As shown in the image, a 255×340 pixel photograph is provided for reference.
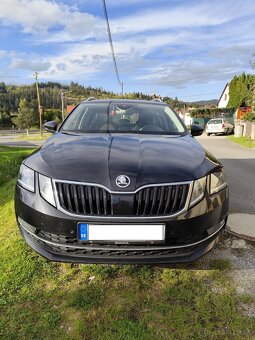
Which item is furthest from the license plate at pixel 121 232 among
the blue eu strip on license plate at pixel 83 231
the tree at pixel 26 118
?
the tree at pixel 26 118

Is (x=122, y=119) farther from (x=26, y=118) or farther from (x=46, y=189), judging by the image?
(x=26, y=118)

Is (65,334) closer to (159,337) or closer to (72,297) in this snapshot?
(72,297)

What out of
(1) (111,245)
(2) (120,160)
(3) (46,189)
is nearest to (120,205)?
(1) (111,245)

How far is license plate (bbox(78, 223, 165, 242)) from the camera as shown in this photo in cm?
214

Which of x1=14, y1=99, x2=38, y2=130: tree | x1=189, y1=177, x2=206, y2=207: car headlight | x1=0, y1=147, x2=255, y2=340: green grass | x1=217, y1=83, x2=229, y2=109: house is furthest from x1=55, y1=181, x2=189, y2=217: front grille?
x1=14, y1=99, x2=38, y2=130: tree

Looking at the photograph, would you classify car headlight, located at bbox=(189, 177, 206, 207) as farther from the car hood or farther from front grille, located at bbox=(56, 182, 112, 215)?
front grille, located at bbox=(56, 182, 112, 215)

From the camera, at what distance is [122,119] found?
12.7 ft

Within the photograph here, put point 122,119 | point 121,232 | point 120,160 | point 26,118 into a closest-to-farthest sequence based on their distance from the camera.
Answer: point 121,232 → point 120,160 → point 122,119 → point 26,118

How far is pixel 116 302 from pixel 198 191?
3.32 ft

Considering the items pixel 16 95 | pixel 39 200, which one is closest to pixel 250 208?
pixel 39 200

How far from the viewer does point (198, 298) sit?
2.37 m

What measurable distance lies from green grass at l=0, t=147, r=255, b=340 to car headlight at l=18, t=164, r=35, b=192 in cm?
80

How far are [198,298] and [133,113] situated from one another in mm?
2407

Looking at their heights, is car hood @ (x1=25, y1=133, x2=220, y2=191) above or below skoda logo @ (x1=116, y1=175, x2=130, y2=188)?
above
